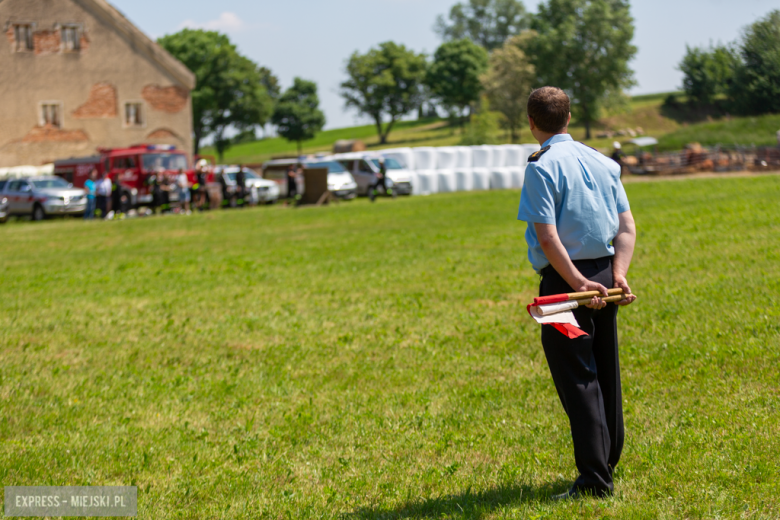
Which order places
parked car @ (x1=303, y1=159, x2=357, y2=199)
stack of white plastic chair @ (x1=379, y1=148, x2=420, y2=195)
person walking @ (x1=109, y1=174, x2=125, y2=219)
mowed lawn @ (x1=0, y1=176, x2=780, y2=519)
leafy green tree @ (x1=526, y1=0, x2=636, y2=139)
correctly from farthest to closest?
1. leafy green tree @ (x1=526, y1=0, x2=636, y2=139)
2. stack of white plastic chair @ (x1=379, y1=148, x2=420, y2=195)
3. parked car @ (x1=303, y1=159, x2=357, y2=199)
4. person walking @ (x1=109, y1=174, x2=125, y2=219)
5. mowed lawn @ (x1=0, y1=176, x2=780, y2=519)

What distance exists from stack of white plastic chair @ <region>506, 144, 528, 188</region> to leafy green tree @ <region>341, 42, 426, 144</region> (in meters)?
47.7

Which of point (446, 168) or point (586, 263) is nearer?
point (586, 263)

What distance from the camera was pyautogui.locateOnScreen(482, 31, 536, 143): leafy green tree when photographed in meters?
68.8

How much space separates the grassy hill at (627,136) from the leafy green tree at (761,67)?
7.40ft

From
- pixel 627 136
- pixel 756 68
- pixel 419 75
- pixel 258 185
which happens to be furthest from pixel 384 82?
pixel 756 68

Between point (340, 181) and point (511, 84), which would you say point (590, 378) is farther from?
point (511, 84)

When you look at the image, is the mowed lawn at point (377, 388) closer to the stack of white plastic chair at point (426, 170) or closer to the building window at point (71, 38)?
the stack of white plastic chair at point (426, 170)

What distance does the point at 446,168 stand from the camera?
37.1m

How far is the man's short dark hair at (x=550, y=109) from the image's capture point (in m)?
3.54

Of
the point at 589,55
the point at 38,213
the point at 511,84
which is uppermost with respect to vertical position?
the point at 589,55

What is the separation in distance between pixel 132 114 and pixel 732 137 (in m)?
31.4

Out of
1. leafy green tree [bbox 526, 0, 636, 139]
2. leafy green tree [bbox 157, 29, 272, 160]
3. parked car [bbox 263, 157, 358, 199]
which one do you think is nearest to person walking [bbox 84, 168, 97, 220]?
parked car [bbox 263, 157, 358, 199]

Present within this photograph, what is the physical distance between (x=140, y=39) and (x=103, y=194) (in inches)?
685

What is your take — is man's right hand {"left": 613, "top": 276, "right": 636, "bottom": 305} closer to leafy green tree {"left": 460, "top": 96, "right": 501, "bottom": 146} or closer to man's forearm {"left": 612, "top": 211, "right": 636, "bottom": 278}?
man's forearm {"left": 612, "top": 211, "right": 636, "bottom": 278}
